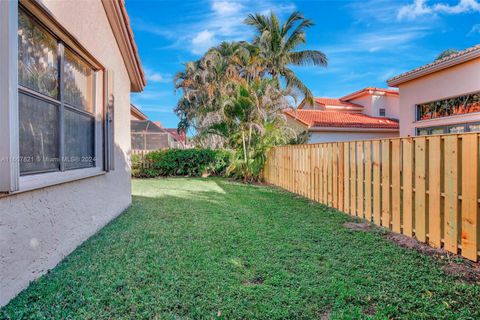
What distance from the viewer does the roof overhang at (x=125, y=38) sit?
498 centimetres

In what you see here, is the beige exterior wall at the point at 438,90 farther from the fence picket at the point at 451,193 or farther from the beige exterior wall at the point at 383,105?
the fence picket at the point at 451,193

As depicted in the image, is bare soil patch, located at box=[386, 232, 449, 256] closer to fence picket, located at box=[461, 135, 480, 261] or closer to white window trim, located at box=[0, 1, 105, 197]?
fence picket, located at box=[461, 135, 480, 261]

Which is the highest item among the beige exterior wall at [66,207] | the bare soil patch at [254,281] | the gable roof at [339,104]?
the gable roof at [339,104]

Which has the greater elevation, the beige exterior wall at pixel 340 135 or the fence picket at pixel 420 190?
the beige exterior wall at pixel 340 135

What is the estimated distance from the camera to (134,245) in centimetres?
392

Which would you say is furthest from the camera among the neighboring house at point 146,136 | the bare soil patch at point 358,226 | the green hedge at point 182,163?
the neighboring house at point 146,136

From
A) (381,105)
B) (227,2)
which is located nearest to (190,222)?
(227,2)

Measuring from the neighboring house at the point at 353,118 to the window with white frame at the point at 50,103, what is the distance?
12.3 meters

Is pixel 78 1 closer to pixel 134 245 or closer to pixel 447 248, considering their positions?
pixel 134 245

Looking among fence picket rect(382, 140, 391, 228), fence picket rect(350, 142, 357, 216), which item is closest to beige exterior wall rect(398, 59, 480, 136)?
fence picket rect(350, 142, 357, 216)

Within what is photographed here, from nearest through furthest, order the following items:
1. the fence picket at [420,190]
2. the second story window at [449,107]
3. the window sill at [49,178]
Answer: the window sill at [49,178]
the fence picket at [420,190]
the second story window at [449,107]

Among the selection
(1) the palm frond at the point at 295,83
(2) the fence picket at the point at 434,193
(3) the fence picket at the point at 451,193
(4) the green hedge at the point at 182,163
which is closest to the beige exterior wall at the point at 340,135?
(1) the palm frond at the point at 295,83

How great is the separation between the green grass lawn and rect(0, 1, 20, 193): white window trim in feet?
3.82

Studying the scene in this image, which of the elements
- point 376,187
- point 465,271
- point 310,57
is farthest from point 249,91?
point 310,57
